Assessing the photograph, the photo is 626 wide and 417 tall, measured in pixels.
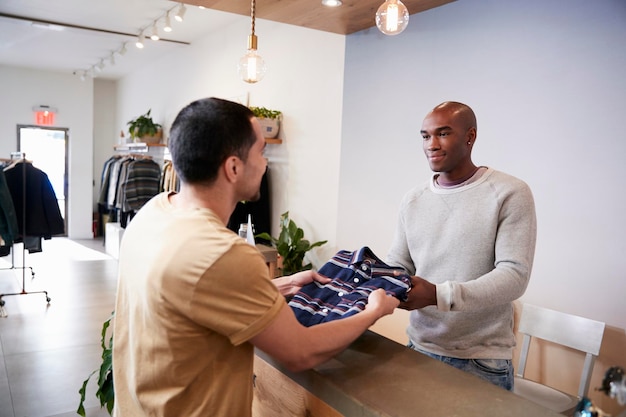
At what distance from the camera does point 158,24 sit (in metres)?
6.29

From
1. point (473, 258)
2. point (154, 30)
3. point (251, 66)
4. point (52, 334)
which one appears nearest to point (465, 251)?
point (473, 258)

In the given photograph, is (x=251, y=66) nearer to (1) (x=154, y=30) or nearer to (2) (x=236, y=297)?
(2) (x=236, y=297)

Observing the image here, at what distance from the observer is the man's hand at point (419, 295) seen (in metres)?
1.51

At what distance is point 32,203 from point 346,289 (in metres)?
5.32

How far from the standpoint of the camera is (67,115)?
402 inches

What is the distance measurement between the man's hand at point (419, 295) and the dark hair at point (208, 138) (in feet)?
2.10

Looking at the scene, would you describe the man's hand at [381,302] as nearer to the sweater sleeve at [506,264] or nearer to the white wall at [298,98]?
the sweater sleeve at [506,264]

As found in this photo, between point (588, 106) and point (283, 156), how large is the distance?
319 centimetres

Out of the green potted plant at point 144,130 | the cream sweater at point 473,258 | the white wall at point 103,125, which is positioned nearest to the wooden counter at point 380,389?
the cream sweater at point 473,258

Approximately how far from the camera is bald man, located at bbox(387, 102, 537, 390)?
1578 millimetres

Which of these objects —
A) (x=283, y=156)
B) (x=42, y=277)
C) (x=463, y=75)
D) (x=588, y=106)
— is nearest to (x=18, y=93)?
(x=42, y=277)

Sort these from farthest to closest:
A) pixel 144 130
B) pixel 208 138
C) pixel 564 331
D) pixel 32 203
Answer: pixel 144 130, pixel 32 203, pixel 564 331, pixel 208 138

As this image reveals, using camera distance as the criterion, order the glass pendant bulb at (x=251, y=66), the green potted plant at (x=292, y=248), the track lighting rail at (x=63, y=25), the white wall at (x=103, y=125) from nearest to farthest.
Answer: the glass pendant bulb at (x=251, y=66) < the green potted plant at (x=292, y=248) < the track lighting rail at (x=63, y=25) < the white wall at (x=103, y=125)

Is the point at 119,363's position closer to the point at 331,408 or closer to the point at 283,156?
the point at 331,408
